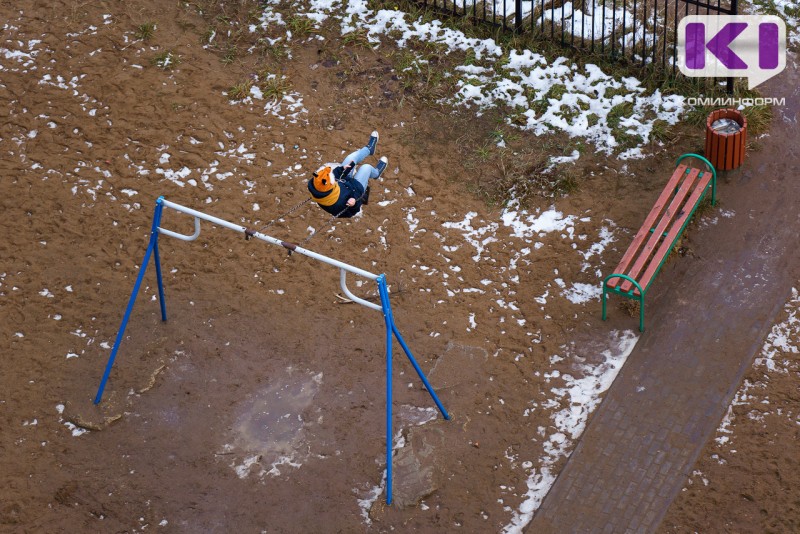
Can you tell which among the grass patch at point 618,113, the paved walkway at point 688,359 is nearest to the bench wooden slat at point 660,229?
the paved walkway at point 688,359

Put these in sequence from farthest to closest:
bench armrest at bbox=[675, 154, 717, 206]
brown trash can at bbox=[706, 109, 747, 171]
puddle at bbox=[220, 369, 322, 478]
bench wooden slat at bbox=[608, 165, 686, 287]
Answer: brown trash can at bbox=[706, 109, 747, 171] → bench armrest at bbox=[675, 154, 717, 206] → bench wooden slat at bbox=[608, 165, 686, 287] → puddle at bbox=[220, 369, 322, 478]

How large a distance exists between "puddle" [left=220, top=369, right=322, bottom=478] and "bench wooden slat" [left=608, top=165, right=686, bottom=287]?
2.99 meters

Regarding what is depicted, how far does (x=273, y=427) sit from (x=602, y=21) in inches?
254

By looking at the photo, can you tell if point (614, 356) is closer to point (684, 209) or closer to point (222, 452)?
point (684, 209)

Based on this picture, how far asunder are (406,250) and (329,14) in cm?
407

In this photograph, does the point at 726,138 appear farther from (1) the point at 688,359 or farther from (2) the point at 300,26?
(2) the point at 300,26

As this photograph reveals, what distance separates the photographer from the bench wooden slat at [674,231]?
31.7 feet

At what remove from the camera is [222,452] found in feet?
30.6

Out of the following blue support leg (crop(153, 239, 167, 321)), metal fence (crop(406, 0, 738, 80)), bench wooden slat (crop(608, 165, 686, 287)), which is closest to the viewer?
blue support leg (crop(153, 239, 167, 321))

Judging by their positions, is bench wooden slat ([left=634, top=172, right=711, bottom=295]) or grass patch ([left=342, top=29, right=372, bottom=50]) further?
grass patch ([left=342, top=29, right=372, bottom=50])

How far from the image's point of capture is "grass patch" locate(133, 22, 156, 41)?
13008 millimetres

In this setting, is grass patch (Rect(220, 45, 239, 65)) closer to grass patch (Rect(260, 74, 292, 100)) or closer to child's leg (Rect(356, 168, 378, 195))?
grass patch (Rect(260, 74, 292, 100))

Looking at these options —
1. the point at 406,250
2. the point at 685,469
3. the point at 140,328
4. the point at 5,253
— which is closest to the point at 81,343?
the point at 140,328

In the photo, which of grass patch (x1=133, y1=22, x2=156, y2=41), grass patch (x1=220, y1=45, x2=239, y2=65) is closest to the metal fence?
grass patch (x1=220, y1=45, x2=239, y2=65)
